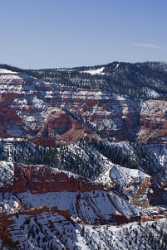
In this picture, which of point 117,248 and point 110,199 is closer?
point 117,248

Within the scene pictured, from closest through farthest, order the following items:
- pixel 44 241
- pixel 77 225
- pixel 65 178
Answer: pixel 44 241
pixel 77 225
pixel 65 178

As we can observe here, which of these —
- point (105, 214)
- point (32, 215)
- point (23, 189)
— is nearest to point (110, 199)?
point (105, 214)

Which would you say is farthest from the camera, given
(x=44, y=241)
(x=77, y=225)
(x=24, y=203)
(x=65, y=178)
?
(x=65, y=178)

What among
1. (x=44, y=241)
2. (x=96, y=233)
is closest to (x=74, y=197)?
(x=96, y=233)

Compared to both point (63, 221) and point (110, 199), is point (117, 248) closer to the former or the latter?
point (63, 221)

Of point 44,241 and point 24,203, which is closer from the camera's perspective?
point 44,241

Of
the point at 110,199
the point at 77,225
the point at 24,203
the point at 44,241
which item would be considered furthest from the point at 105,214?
the point at 44,241

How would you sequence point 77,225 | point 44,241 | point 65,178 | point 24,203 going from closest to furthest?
1. point 44,241
2. point 77,225
3. point 24,203
4. point 65,178

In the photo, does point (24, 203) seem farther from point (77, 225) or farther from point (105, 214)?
point (77, 225)

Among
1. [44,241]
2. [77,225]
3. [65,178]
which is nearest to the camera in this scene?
[44,241]
